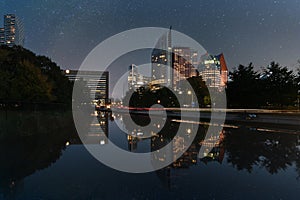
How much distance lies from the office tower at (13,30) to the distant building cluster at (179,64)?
67941 mm

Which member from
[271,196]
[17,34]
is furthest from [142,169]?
[17,34]

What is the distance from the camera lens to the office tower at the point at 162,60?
162 meters

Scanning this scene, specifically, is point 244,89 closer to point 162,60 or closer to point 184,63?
point 184,63

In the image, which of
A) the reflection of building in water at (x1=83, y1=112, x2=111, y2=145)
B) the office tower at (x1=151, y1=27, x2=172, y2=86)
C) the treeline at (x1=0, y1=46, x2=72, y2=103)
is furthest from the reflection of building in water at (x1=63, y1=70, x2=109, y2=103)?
the reflection of building in water at (x1=83, y1=112, x2=111, y2=145)

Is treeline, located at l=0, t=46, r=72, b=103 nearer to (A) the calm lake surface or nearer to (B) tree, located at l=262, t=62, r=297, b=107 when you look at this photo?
(A) the calm lake surface

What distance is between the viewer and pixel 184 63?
163 metres

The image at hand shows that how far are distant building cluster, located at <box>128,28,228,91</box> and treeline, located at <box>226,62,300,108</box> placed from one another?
314 ft

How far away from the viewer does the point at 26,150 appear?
10.8 meters

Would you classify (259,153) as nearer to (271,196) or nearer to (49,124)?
(271,196)

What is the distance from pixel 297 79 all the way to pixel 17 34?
5474 inches

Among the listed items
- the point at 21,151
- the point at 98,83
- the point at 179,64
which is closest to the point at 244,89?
the point at 21,151

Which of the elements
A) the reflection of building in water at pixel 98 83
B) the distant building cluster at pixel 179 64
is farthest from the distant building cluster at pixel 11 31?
the distant building cluster at pixel 179 64

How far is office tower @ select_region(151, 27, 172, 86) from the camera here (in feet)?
531

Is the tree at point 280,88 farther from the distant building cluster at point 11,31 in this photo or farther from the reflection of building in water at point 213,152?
the distant building cluster at point 11,31
